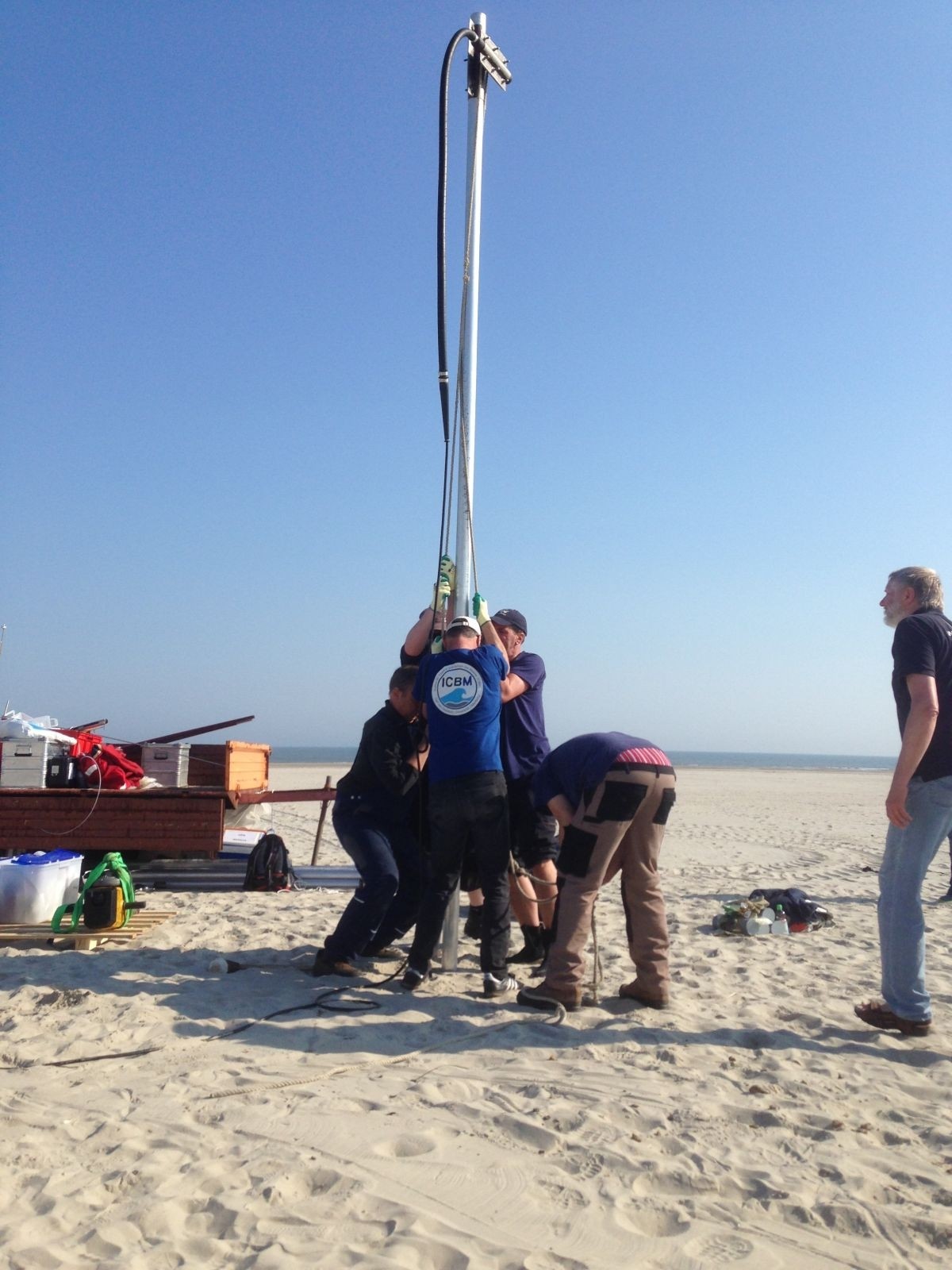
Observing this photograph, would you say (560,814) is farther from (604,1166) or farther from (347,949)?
(604,1166)

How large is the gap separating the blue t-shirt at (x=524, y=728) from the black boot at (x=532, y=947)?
3.09ft

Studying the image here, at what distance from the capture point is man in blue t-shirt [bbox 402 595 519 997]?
4.80m

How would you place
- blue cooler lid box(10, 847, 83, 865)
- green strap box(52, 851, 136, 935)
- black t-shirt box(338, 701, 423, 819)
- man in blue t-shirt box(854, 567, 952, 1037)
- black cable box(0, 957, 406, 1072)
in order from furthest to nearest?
blue cooler lid box(10, 847, 83, 865) → green strap box(52, 851, 136, 935) → black t-shirt box(338, 701, 423, 819) → man in blue t-shirt box(854, 567, 952, 1037) → black cable box(0, 957, 406, 1072)

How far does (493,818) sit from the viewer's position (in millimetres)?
4797

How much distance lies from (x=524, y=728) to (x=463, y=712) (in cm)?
79

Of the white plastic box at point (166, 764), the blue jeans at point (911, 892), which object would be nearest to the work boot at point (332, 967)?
the blue jeans at point (911, 892)

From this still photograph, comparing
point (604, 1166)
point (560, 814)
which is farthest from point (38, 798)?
point (604, 1166)

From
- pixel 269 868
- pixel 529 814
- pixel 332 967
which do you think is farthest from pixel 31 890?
pixel 529 814

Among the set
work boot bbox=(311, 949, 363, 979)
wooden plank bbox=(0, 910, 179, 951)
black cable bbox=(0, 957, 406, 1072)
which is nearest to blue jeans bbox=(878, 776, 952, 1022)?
black cable bbox=(0, 957, 406, 1072)

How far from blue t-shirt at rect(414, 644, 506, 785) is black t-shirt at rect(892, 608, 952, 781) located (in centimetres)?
200

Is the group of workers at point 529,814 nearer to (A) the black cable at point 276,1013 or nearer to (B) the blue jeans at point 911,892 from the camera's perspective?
(B) the blue jeans at point 911,892

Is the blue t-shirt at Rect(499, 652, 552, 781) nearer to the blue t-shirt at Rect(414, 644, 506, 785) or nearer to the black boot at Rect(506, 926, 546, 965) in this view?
the blue t-shirt at Rect(414, 644, 506, 785)

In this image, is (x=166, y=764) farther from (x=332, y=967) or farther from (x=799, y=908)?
(x=799, y=908)

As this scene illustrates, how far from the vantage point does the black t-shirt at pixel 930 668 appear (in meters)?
4.14
